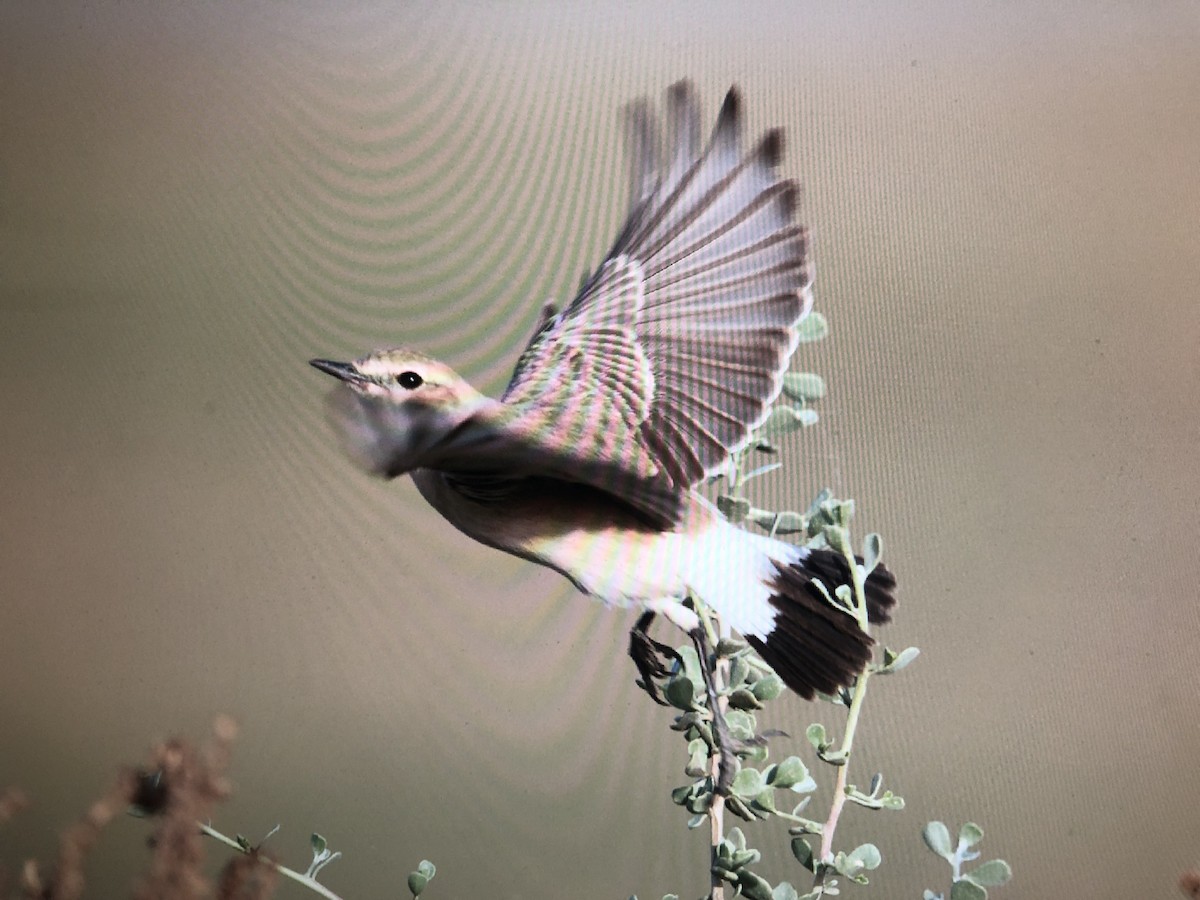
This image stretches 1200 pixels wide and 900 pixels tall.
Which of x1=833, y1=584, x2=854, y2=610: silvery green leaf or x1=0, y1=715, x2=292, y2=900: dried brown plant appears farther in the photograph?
x1=833, y1=584, x2=854, y2=610: silvery green leaf

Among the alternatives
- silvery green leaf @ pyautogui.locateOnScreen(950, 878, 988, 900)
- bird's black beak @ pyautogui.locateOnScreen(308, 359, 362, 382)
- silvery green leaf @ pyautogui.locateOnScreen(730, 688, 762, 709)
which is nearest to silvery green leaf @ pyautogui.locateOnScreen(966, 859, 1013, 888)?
silvery green leaf @ pyautogui.locateOnScreen(950, 878, 988, 900)

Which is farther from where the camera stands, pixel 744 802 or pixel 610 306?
pixel 610 306

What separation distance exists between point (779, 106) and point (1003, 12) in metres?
0.17

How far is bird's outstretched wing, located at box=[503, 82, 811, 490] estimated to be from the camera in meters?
0.49

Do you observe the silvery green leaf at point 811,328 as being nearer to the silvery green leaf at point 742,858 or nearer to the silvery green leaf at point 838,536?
the silvery green leaf at point 838,536

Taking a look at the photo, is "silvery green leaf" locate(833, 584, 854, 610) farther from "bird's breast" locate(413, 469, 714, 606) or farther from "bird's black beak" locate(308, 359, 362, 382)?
"bird's black beak" locate(308, 359, 362, 382)

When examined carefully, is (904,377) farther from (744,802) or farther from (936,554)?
(744,802)

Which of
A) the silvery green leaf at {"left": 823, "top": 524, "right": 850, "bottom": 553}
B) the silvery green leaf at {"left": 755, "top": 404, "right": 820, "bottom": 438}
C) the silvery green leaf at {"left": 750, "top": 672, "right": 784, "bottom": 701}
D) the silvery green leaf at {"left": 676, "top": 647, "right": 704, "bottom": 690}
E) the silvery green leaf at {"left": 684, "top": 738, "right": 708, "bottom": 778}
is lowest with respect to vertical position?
the silvery green leaf at {"left": 684, "top": 738, "right": 708, "bottom": 778}

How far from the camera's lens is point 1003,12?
0.71 m

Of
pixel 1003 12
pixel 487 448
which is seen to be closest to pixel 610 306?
pixel 487 448

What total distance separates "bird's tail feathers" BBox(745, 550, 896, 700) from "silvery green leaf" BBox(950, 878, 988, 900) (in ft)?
0.31

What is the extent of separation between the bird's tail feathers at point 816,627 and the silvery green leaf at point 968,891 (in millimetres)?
94

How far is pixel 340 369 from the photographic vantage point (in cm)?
47

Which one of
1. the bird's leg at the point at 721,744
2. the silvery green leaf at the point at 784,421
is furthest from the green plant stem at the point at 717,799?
the silvery green leaf at the point at 784,421
